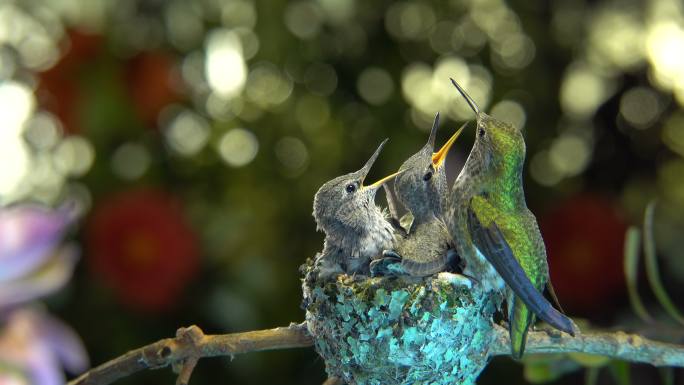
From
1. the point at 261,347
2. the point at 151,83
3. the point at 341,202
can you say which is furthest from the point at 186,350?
the point at 151,83

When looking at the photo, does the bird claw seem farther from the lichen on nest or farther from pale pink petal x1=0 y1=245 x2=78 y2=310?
pale pink petal x1=0 y1=245 x2=78 y2=310

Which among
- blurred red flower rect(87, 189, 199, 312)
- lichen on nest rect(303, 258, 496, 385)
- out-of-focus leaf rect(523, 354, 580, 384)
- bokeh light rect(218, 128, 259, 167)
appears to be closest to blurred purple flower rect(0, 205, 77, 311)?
lichen on nest rect(303, 258, 496, 385)

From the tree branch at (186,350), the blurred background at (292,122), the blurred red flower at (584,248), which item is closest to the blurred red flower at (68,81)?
the blurred background at (292,122)

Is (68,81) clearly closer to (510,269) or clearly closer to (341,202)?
(341,202)

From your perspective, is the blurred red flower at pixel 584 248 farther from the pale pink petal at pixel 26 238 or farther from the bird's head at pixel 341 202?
the pale pink petal at pixel 26 238

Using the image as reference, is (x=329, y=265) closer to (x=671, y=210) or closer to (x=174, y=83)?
(x=174, y=83)

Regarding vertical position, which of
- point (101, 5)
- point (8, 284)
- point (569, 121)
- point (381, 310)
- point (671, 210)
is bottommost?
point (671, 210)

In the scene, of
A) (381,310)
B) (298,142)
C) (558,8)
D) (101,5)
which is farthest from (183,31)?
(381,310)
